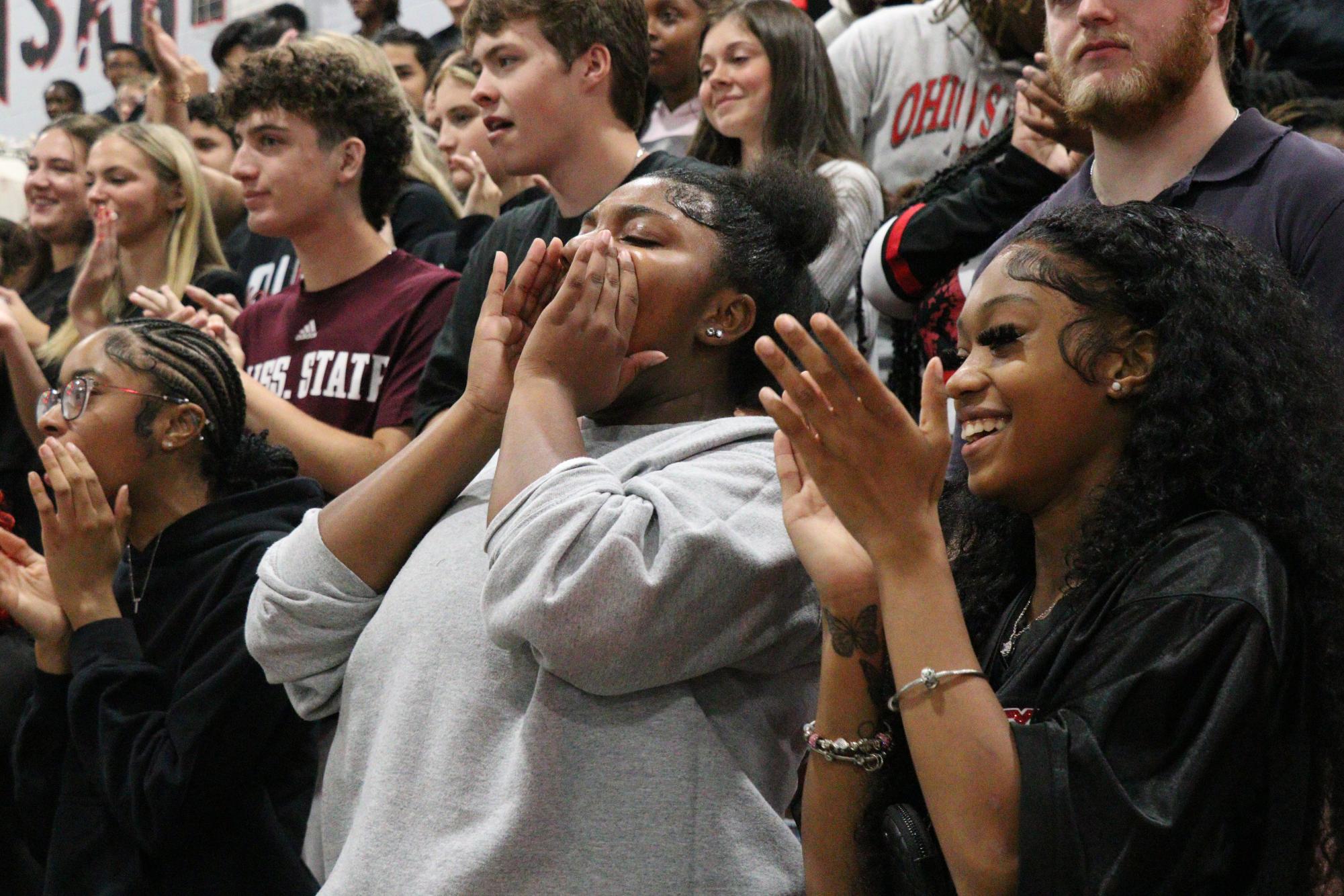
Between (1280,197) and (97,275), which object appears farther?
(97,275)

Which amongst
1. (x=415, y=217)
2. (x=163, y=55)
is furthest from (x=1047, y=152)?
(x=163, y=55)

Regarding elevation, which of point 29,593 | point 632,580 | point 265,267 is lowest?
point 265,267

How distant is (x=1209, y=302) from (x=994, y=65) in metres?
2.29

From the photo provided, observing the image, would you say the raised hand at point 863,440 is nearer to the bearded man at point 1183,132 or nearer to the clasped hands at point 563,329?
the clasped hands at point 563,329

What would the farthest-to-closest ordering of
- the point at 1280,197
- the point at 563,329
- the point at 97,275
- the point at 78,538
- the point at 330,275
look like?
the point at 97,275 → the point at 330,275 → the point at 78,538 → the point at 1280,197 → the point at 563,329

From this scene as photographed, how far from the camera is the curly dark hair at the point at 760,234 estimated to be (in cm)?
234

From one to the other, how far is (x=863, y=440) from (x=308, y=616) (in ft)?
2.88

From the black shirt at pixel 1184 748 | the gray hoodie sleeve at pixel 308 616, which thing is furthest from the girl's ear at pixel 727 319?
the black shirt at pixel 1184 748

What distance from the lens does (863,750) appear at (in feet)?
5.79

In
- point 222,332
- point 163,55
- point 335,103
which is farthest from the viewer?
point 163,55

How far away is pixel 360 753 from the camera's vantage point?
206 cm

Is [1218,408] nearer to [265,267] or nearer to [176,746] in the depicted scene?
[176,746]

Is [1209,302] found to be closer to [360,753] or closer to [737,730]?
[737,730]

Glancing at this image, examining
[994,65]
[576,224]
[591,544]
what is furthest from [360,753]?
[994,65]
